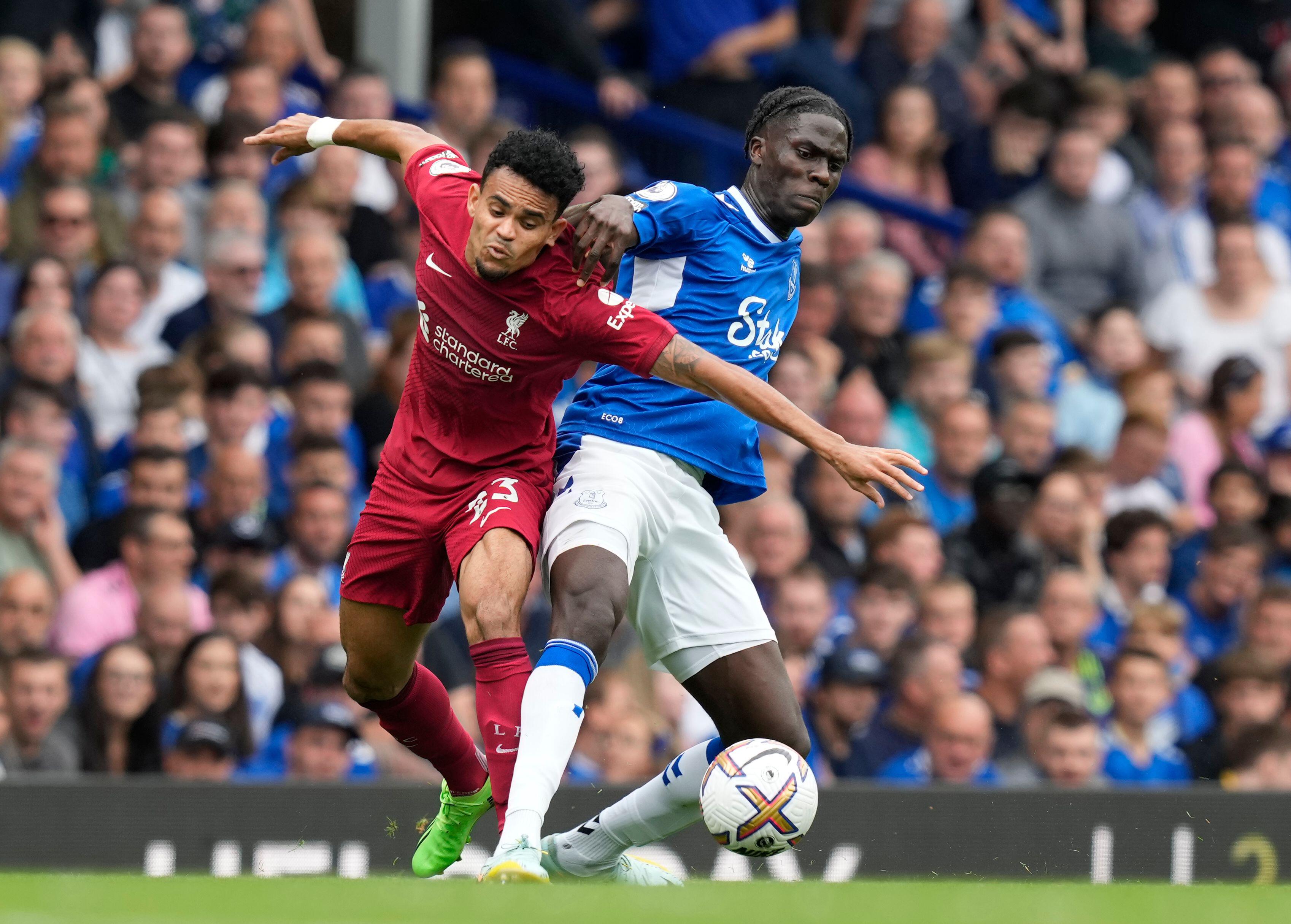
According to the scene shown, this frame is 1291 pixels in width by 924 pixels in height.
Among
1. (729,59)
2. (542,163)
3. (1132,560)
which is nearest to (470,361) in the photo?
(542,163)

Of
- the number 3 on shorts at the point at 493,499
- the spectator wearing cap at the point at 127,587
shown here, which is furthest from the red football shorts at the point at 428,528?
the spectator wearing cap at the point at 127,587

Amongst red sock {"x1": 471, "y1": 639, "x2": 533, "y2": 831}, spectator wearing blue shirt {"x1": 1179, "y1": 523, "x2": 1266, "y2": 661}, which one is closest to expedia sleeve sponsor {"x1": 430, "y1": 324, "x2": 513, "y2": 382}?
red sock {"x1": 471, "y1": 639, "x2": 533, "y2": 831}

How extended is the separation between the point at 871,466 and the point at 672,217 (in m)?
1.19

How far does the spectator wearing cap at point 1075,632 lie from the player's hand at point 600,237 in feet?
15.1

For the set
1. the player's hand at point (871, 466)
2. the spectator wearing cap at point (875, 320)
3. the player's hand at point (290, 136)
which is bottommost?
the spectator wearing cap at point (875, 320)

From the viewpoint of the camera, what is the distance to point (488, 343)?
19.8 feet

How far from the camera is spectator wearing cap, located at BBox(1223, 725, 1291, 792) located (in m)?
9.70

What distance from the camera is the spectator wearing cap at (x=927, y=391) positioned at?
432 inches

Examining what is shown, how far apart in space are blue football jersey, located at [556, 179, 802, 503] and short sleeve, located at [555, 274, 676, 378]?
1.56 feet

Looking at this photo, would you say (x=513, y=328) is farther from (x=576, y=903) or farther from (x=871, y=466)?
(x=576, y=903)

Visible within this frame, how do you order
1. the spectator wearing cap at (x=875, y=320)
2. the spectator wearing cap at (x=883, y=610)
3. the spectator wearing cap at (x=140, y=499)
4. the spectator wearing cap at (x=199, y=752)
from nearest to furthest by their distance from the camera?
the spectator wearing cap at (x=199, y=752) → the spectator wearing cap at (x=140, y=499) → the spectator wearing cap at (x=883, y=610) → the spectator wearing cap at (x=875, y=320)

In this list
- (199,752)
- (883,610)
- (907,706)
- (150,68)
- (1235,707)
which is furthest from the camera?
(150,68)

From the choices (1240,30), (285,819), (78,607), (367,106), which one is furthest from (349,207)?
(1240,30)

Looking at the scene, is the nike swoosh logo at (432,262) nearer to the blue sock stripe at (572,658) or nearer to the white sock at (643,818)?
the blue sock stripe at (572,658)
